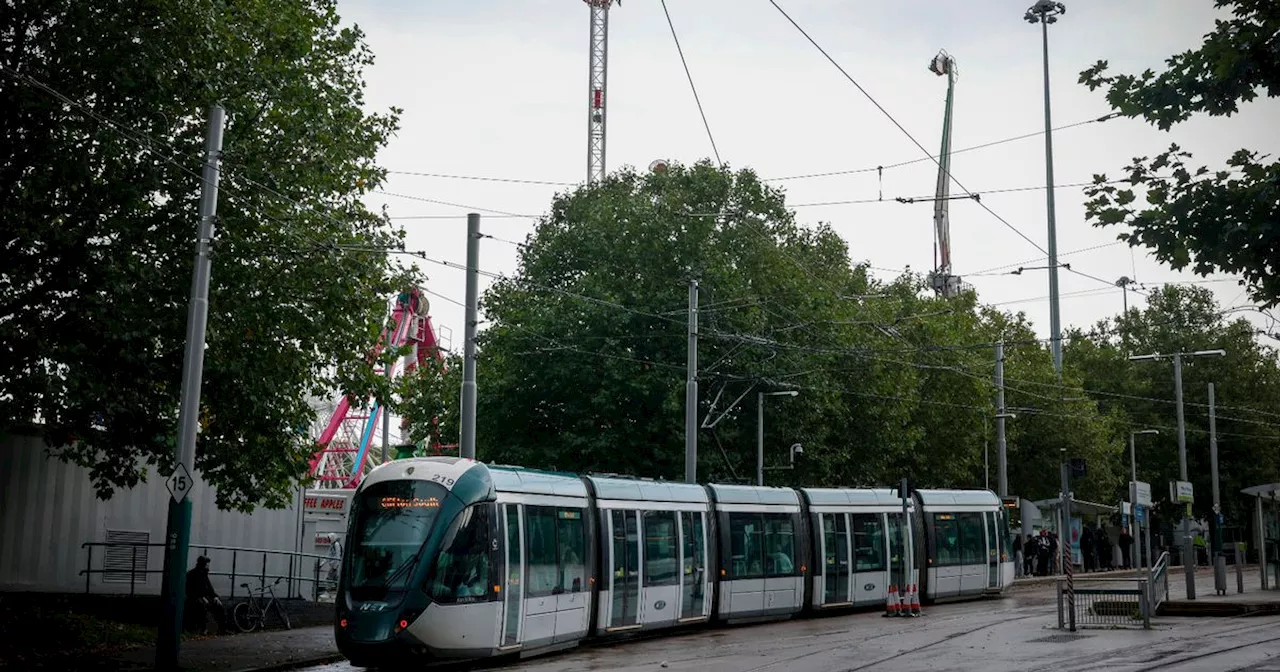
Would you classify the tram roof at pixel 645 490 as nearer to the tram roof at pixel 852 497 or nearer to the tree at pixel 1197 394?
the tram roof at pixel 852 497

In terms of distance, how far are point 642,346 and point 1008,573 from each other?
1225cm

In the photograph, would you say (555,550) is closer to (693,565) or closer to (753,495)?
(693,565)

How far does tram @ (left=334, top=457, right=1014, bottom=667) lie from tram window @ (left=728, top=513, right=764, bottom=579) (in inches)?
1.5

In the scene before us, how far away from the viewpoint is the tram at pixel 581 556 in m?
18.8

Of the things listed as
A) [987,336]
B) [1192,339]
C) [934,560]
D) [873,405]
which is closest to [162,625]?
[934,560]

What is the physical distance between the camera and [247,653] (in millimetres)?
21547

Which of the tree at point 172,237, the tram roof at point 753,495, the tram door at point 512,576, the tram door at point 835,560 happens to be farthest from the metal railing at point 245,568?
the tram door at point 835,560

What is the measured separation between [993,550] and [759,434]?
8.92m

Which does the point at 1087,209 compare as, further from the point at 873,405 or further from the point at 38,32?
the point at 873,405

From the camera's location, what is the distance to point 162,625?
1841cm

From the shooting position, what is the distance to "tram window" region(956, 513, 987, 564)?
114ft

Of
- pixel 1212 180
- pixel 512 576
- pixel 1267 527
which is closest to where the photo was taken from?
pixel 1212 180

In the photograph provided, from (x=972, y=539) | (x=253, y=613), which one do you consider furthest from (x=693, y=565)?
(x=972, y=539)

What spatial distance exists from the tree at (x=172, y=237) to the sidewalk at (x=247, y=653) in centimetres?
234
